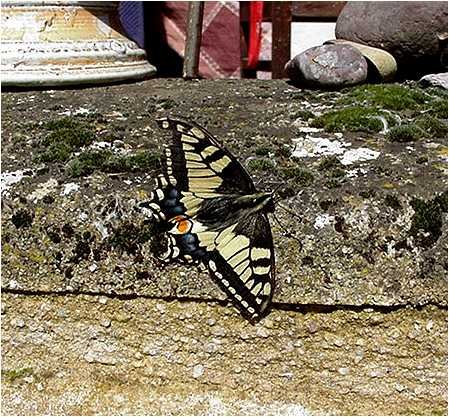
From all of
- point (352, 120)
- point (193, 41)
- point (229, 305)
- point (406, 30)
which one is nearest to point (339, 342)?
point (229, 305)

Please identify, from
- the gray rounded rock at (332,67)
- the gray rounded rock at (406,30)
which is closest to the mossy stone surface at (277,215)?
the gray rounded rock at (332,67)

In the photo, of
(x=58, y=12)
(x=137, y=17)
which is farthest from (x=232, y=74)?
(x=58, y=12)

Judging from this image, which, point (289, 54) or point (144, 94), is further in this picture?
point (289, 54)

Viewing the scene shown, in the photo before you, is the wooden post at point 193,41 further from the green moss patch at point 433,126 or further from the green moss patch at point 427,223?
the green moss patch at point 427,223

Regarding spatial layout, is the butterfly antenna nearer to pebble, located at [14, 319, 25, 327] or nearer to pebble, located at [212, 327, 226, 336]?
pebble, located at [212, 327, 226, 336]

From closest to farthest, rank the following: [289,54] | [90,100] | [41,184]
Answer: [41,184] < [90,100] < [289,54]

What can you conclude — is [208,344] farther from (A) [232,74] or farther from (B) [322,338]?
(A) [232,74]
